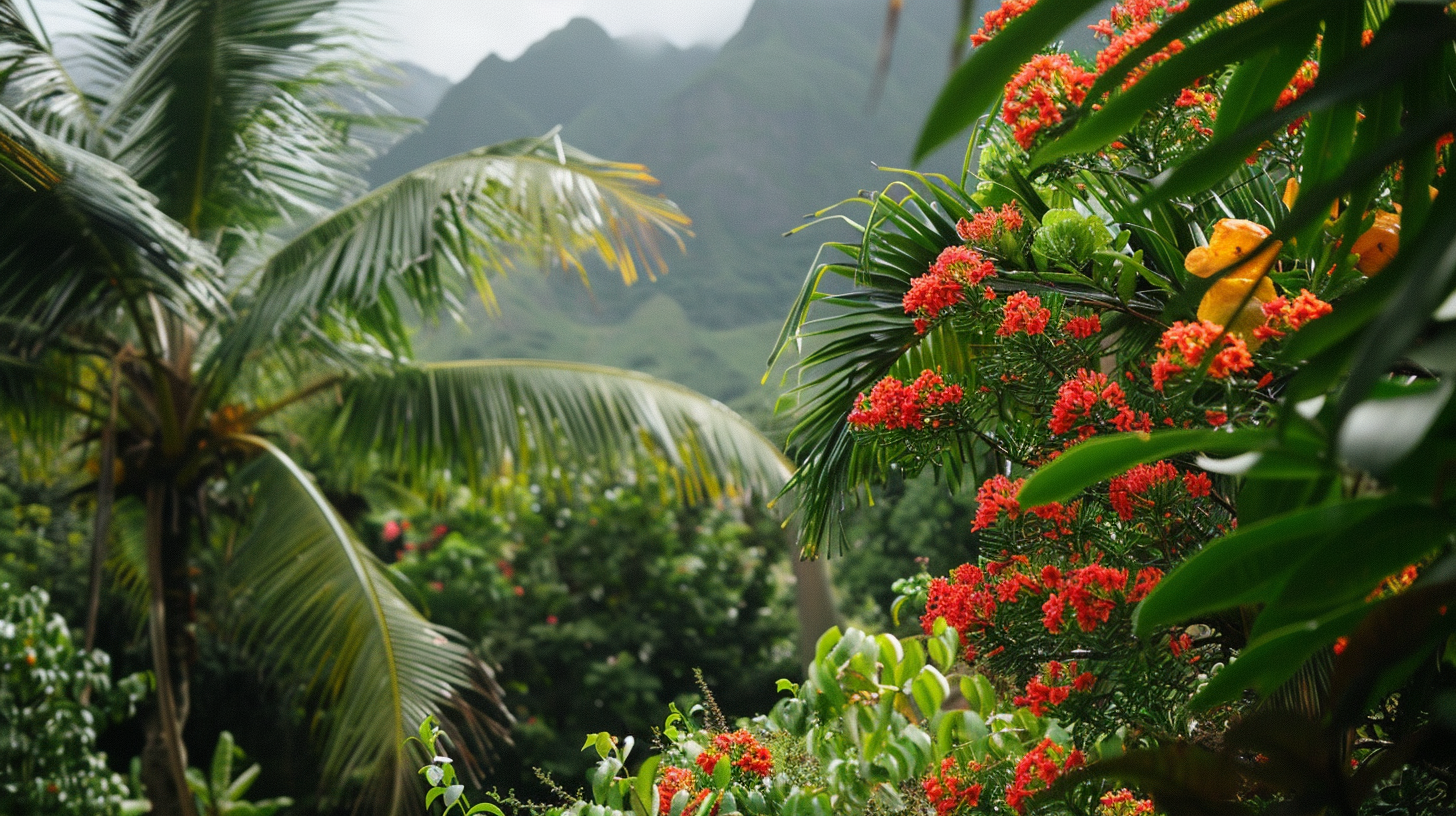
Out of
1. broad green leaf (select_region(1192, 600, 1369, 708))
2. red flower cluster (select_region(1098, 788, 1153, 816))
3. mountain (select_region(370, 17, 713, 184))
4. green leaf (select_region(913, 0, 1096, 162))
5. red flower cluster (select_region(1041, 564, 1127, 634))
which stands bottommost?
red flower cluster (select_region(1098, 788, 1153, 816))

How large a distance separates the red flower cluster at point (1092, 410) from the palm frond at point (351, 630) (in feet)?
8.34

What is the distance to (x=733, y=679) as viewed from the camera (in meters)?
7.07

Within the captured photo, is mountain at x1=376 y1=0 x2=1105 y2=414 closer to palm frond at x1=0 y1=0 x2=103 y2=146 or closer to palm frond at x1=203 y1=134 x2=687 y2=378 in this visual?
palm frond at x1=203 y1=134 x2=687 y2=378

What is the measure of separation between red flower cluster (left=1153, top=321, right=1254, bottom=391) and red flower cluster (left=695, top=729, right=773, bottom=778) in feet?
4.13

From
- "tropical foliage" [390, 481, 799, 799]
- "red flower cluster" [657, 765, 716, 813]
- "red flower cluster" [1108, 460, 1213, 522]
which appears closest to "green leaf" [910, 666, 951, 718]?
"red flower cluster" [657, 765, 716, 813]

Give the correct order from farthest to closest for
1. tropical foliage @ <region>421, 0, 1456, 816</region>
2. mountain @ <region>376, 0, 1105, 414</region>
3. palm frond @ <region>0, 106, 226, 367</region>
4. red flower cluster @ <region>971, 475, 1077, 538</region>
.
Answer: mountain @ <region>376, 0, 1105, 414</region>, palm frond @ <region>0, 106, 226, 367</region>, red flower cluster @ <region>971, 475, 1077, 538</region>, tropical foliage @ <region>421, 0, 1456, 816</region>

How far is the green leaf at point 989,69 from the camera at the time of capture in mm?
554

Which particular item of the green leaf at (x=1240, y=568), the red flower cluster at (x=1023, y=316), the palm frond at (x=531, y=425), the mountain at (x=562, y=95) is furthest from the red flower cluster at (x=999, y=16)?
the mountain at (x=562, y=95)

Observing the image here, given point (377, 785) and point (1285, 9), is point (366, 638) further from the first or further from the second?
point (1285, 9)

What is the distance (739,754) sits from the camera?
1927 mm

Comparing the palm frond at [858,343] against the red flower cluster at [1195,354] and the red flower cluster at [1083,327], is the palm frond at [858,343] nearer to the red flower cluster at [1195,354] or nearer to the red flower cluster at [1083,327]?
the red flower cluster at [1083,327]

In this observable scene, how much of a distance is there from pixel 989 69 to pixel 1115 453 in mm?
280

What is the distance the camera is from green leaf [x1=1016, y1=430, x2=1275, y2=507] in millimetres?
614

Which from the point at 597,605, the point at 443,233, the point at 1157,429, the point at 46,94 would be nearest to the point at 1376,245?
the point at 1157,429
